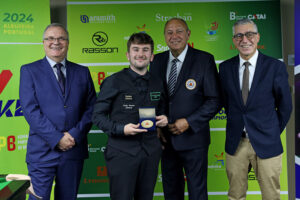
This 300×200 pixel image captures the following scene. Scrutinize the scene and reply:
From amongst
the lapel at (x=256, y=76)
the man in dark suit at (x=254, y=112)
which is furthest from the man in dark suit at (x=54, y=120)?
the lapel at (x=256, y=76)

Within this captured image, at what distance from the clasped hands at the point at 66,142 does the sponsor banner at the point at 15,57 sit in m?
1.18

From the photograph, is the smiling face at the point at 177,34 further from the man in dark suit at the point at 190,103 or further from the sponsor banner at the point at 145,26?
the sponsor banner at the point at 145,26

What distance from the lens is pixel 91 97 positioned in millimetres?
2736

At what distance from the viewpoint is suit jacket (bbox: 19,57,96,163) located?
2.47 metres

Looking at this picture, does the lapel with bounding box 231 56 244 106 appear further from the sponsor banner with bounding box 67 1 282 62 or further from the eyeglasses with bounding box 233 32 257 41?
the sponsor banner with bounding box 67 1 282 62

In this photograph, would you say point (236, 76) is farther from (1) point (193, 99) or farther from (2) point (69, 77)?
(2) point (69, 77)

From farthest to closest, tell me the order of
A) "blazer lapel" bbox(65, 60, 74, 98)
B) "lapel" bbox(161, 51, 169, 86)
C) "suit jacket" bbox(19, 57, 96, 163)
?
"lapel" bbox(161, 51, 169, 86)
"blazer lapel" bbox(65, 60, 74, 98)
"suit jacket" bbox(19, 57, 96, 163)

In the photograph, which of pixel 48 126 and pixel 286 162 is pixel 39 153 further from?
pixel 286 162

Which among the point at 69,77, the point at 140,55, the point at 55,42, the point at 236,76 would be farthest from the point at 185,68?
the point at 55,42

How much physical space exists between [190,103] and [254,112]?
51 cm

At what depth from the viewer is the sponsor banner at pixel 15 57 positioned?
338 cm

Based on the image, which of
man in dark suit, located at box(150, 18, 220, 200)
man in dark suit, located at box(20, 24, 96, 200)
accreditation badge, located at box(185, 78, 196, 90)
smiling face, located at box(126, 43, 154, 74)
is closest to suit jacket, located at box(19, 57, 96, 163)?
man in dark suit, located at box(20, 24, 96, 200)

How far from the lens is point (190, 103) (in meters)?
2.62

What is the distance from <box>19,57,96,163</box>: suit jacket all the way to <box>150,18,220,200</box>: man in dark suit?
75 cm
